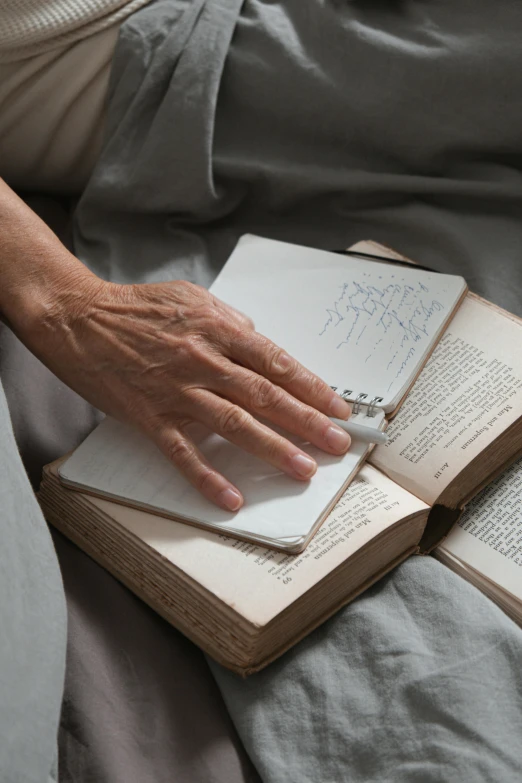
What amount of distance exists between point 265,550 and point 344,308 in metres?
0.33

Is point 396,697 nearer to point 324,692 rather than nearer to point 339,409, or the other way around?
point 324,692

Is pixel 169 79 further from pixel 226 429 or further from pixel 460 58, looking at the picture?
pixel 226 429

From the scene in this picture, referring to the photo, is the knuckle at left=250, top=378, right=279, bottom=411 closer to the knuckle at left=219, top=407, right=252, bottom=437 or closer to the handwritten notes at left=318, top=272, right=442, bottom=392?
the knuckle at left=219, top=407, right=252, bottom=437

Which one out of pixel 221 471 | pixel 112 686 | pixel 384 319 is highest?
pixel 384 319

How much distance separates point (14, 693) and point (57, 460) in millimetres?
287

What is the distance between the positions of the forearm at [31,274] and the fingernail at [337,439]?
0.32 meters

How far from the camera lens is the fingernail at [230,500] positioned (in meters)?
0.69

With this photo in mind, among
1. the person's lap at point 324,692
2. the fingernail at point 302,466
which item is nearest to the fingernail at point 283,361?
the fingernail at point 302,466

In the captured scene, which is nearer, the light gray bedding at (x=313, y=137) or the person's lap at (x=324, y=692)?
the person's lap at (x=324, y=692)

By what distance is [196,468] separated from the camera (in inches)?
27.9

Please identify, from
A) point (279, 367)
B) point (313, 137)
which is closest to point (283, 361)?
point (279, 367)

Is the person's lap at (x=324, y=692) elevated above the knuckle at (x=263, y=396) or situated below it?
below

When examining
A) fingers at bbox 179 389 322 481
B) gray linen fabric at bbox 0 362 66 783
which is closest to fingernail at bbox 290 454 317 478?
fingers at bbox 179 389 322 481

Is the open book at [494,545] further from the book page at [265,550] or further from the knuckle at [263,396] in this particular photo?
the knuckle at [263,396]
